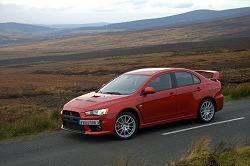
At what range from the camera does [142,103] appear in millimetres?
8906

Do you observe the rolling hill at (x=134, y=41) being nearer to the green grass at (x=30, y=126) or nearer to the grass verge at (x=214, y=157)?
the green grass at (x=30, y=126)

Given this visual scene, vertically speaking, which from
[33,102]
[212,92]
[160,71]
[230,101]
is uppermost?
[160,71]

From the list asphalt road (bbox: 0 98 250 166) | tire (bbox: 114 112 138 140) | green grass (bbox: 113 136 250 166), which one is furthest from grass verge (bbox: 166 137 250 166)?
tire (bbox: 114 112 138 140)

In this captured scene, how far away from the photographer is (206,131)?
30.2 ft

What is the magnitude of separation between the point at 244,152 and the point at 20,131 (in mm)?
5479

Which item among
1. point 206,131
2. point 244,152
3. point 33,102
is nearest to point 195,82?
point 206,131

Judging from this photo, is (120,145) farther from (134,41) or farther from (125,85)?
(134,41)

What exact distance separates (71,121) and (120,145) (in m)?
1.27

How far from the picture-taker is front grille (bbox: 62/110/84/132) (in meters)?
8.53

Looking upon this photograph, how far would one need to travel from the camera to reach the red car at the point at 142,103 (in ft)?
27.6

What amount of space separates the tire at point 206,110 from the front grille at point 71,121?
3250 millimetres

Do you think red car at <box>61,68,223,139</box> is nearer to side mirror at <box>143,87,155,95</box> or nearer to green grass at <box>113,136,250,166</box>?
side mirror at <box>143,87,155,95</box>

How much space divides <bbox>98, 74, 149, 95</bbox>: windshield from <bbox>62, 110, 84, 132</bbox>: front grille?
1118mm

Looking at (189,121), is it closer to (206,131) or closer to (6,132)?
(206,131)
